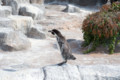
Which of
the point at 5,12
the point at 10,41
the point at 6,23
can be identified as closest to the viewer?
the point at 10,41

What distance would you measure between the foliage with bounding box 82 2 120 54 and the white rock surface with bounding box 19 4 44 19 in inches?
187

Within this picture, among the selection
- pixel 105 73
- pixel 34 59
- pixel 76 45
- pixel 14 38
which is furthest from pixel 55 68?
pixel 76 45

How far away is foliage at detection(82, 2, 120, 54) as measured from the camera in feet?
26.8

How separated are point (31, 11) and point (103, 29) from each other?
18.4 feet

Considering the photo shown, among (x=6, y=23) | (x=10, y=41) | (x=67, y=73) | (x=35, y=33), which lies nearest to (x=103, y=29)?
(x=35, y=33)

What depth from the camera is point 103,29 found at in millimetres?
8188

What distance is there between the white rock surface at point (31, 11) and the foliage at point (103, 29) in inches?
187

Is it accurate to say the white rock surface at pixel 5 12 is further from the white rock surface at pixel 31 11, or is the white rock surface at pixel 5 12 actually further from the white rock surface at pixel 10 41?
the white rock surface at pixel 31 11

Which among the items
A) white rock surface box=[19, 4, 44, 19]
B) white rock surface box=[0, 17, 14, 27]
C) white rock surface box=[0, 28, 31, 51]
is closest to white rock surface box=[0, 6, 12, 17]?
white rock surface box=[0, 17, 14, 27]

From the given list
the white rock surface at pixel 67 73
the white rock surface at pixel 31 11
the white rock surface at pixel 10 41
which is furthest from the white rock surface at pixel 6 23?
the white rock surface at pixel 67 73

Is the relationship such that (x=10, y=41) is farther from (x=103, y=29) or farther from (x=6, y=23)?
(x=103, y=29)

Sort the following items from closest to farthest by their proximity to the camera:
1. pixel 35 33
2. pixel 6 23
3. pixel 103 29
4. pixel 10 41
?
pixel 10 41, pixel 103 29, pixel 6 23, pixel 35 33

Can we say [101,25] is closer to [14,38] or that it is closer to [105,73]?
[14,38]

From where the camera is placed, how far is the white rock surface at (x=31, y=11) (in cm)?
1261
